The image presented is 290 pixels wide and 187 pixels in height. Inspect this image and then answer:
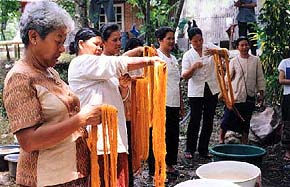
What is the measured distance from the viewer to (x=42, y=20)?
1748 mm

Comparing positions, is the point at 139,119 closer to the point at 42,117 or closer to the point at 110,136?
the point at 110,136

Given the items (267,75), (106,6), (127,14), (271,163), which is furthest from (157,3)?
(127,14)

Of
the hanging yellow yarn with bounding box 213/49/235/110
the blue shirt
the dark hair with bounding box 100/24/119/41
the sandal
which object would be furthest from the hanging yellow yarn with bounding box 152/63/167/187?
the blue shirt

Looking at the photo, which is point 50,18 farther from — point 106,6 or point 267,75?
point 106,6

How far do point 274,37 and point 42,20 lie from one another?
15.8 ft

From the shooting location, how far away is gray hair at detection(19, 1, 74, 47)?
1747mm

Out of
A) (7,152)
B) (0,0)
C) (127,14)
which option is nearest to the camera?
(7,152)

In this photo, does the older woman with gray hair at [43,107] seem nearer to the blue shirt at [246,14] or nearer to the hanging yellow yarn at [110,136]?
the hanging yellow yarn at [110,136]

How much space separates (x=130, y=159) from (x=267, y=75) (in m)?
3.45

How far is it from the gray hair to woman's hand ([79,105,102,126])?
0.34m

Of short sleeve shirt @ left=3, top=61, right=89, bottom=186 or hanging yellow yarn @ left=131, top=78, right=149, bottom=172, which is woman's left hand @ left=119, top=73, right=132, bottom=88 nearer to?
hanging yellow yarn @ left=131, top=78, right=149, bottom=172

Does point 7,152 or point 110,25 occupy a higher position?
point 110,25

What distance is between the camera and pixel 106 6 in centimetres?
917

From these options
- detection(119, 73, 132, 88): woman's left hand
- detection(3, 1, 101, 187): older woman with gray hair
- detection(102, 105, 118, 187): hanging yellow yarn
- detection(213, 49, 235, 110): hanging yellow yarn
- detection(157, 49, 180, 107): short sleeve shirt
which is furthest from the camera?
detection(213, 49, 235, 110): hanging yellow yarn
